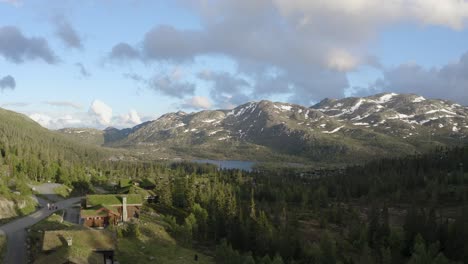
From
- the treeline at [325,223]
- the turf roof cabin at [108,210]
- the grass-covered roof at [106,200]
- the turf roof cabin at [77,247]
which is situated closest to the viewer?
the turf roof cabin at [77,247]

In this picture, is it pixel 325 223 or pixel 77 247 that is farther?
pixel 325 223

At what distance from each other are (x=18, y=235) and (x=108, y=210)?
21.5m

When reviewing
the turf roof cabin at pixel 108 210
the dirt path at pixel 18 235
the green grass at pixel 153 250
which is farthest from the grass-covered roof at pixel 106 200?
the green grass at pixel 153 250

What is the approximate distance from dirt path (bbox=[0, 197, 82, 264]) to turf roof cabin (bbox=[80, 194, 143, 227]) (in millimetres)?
10537

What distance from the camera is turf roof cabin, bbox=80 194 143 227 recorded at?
9106 centimetres

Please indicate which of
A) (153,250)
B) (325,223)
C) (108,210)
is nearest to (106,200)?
(108,210)

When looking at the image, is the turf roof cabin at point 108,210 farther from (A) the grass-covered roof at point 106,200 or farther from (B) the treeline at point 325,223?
(B) the treeline at point 325,223

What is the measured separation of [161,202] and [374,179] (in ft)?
336

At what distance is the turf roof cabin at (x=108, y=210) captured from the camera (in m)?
91.1

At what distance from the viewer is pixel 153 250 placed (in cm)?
7612

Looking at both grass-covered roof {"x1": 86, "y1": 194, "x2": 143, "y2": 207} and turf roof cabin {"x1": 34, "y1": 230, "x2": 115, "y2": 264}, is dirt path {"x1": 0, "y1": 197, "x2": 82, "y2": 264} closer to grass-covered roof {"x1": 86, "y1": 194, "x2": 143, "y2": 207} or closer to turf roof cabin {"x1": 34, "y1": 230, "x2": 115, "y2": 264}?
turf roof cabin {"x1": 34, "y1": 230, "x2": 115, "y2": 264}

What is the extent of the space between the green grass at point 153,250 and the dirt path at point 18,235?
47.2 ft

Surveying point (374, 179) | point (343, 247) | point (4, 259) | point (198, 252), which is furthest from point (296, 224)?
point (374, 179)

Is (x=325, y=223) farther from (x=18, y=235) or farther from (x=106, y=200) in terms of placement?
(x=18, y=235)
